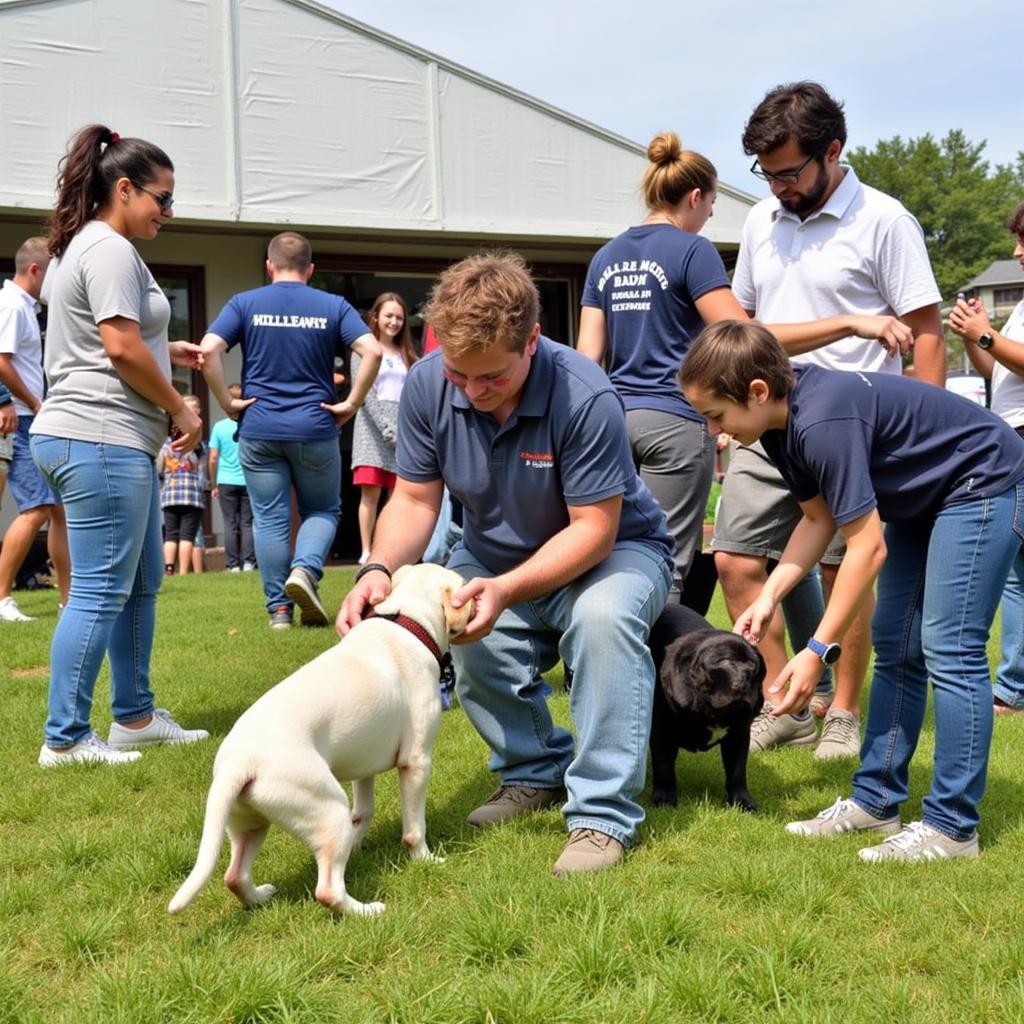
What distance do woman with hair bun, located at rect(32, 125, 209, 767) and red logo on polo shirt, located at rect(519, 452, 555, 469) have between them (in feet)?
5.67

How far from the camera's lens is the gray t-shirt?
14.2 ft

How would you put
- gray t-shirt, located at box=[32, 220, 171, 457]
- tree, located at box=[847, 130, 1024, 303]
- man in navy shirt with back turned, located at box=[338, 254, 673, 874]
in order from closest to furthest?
1. man in navy shirt with back turned, located at box=[338, 254, 673, 874]
2. gray t-shirt, located at box=[32, 220, 171, 457]
3. tree, located at box=[847, 130, 1024, 303]

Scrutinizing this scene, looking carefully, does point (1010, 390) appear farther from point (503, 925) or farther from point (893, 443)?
point (503, 925)

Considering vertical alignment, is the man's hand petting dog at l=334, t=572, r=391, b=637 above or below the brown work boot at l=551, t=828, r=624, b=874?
above

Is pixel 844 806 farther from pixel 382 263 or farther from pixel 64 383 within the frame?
pixel 382 263

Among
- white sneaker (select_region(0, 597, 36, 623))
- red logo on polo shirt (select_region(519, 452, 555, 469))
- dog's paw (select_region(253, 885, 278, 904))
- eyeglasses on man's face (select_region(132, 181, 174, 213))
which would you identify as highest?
eyeglasses on man's face (select_region(132, 181, 174, 213))

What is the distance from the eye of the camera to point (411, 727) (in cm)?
334

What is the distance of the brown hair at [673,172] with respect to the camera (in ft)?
16.3

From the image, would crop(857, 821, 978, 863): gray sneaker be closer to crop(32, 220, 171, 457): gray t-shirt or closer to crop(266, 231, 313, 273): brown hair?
crop(32, 220, 171, 457): gray t-shirt

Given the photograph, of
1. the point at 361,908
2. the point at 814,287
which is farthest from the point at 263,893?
the point at 814,287

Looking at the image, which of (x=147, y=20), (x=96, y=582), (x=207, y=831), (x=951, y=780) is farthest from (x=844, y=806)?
(x=147, y=20)

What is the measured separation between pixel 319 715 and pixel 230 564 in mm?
10477

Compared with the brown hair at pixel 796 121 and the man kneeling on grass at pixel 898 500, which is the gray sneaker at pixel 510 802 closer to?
the man kneeling on grass at pixel 898 500

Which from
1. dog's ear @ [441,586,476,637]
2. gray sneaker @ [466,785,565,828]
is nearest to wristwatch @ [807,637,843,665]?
dog's ear @ [441,586,476,637]
